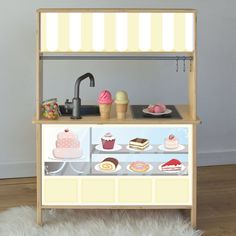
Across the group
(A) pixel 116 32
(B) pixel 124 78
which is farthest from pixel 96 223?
(B) pixel 124 78

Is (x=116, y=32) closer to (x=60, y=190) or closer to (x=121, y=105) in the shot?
(x=121, y=105)

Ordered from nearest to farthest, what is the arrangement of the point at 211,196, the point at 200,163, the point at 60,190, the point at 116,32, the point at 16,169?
1. the point at 116,32
2. the point at 60,190
3. the point at 211,196
4. the point at 16,169
5. the point at 200,163

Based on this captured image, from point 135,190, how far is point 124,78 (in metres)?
1.11

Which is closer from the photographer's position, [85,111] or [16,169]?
[85,111]

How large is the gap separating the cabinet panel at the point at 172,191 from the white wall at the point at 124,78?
1.07 m

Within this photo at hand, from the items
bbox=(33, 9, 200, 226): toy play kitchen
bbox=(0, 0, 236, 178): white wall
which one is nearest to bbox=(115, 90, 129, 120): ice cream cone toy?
bbox=(33, 9, 200, 226): toy play kitchen

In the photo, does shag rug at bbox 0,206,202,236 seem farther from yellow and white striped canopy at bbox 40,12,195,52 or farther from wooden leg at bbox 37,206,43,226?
yellow and white striped canopy at bbox 40,12,195,52

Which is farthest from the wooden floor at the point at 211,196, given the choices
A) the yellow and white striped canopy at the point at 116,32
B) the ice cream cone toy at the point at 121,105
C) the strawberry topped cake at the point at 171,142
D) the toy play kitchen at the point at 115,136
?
the yellow and white striped canopy at the point at 116,32

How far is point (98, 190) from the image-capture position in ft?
8.43

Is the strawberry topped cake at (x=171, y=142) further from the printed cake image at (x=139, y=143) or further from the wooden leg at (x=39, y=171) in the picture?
the wooden leg at (x=39, y=171)

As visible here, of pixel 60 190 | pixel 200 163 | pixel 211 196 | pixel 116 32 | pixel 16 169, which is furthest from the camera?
pixel 200 163

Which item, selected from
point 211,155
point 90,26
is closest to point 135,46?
point 90,26

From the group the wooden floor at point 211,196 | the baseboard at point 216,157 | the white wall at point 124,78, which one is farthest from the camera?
the baseboard at point 216,157

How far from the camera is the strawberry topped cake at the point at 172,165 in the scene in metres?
2.55
